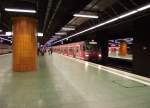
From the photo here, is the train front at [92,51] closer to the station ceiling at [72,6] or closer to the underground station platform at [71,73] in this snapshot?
the underground station platform at [71,73]

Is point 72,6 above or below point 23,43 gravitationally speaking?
above

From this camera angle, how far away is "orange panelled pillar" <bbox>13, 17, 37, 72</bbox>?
11602 millimetres

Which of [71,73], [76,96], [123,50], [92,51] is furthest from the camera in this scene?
[123,50]

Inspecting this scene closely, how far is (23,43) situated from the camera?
11711mm

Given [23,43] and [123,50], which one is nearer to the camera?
[23,43]

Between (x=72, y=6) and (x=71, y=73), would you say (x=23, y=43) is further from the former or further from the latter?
(x=72, y=6)

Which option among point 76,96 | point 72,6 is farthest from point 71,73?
point 76,96

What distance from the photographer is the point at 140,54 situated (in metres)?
13.7

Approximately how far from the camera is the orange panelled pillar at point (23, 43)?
11.6m

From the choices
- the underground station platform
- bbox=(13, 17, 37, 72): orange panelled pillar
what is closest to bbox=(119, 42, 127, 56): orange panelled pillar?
the underground station platform

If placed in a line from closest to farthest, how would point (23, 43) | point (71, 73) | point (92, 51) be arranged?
1. point (71, 73)
2. point (23, 43)
3. point (92, 51)

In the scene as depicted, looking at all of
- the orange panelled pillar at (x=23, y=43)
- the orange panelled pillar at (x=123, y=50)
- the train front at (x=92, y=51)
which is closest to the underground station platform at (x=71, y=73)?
the orange panelled pillar at (x=23, y=43)

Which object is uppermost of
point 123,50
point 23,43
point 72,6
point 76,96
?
point 72,6

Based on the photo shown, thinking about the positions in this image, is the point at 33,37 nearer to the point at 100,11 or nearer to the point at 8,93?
the point at 100,11
